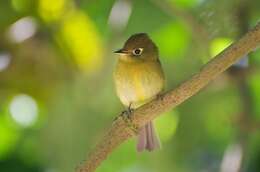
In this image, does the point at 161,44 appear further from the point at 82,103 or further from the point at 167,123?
the point at 82,103

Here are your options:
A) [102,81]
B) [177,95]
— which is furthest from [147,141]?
[177,95]

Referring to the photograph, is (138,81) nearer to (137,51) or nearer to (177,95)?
(137,51)

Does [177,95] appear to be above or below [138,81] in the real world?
below

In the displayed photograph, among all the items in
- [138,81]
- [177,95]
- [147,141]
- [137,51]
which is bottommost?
[177,95]

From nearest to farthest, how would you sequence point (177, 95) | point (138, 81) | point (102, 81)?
point (177, 95)
point (138, 81)
point (102, 81)

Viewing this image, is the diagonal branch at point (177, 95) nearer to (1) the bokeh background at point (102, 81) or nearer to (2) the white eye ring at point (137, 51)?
(2) the white eye ring at point (137, 51)

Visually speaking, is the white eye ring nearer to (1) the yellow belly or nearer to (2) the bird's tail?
(1) the yellow belly

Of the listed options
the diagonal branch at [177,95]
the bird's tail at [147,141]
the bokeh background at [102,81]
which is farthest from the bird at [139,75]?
the diagonal branch at [177,95]
